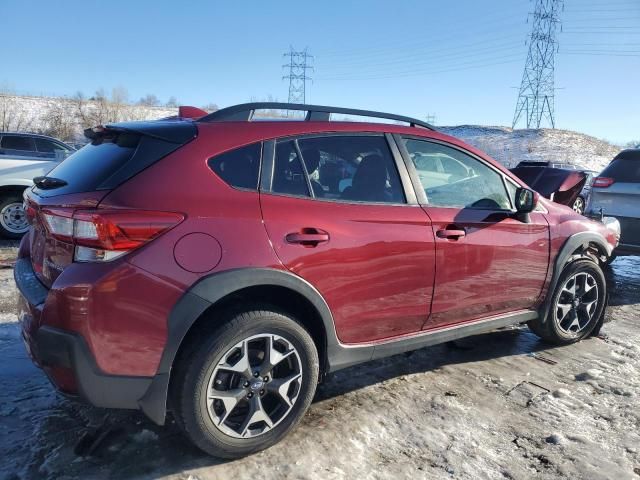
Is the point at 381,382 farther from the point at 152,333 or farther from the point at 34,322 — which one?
the point at 34,322

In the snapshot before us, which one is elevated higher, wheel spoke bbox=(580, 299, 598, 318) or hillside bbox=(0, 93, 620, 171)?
hillside bbox=(0, 93, 620, 171)

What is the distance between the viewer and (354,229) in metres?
2.87

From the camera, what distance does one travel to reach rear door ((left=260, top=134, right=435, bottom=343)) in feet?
8.84

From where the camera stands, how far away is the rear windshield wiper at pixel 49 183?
2.69 meters

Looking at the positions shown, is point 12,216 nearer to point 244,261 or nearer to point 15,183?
point 15,183

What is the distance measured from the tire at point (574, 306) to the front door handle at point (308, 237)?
7.67 feet

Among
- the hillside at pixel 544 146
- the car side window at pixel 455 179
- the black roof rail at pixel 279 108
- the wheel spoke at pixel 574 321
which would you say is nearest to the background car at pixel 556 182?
the wheel spoke at pixel 574 321

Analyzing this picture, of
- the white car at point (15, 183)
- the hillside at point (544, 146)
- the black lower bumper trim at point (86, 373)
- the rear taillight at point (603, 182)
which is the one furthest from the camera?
the hillside at point (544, 146)

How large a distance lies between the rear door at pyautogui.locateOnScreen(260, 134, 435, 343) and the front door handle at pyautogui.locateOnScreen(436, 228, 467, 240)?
0.30ft

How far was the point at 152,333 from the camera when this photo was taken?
2350 mm

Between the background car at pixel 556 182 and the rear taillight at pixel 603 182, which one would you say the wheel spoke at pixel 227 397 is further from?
the background car at pixel 556 182

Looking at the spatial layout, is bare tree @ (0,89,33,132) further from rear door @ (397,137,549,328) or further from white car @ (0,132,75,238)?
rear door @ (397,137,549,328)

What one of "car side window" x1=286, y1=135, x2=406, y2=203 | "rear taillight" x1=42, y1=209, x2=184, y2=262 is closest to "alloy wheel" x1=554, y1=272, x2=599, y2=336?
"car side window" x1=286, y1=135, x2=406, y2=203

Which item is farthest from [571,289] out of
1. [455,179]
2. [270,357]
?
[270,357]
